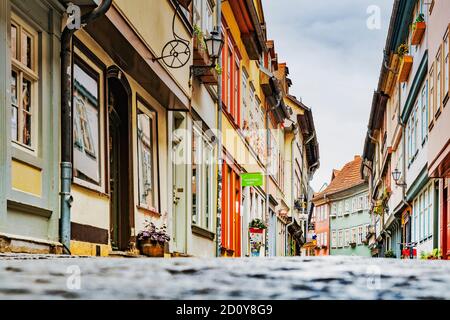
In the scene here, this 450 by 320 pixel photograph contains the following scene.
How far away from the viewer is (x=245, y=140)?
21531 millimetres

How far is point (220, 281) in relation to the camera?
88 centimetres

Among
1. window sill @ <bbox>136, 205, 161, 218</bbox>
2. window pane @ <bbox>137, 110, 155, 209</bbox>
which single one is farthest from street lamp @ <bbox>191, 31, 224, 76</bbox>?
window sill @ <bbox>136, 205, 161, 218</bbox>

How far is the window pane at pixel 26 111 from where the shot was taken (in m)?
6.49

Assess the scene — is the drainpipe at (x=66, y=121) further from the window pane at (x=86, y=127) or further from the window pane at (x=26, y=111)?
the window pane at (x=26, y=111)

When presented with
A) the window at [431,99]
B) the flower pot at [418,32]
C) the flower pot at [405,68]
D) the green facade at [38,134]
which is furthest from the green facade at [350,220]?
the green facade at [38,134]

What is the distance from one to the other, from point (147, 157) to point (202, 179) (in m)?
3.99

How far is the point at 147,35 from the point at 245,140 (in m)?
12.1

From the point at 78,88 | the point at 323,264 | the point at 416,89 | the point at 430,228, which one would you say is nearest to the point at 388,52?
the point at 416,89

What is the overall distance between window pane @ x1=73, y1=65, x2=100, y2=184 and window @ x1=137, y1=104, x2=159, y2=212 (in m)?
2.00

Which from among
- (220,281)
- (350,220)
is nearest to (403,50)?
(220,281)

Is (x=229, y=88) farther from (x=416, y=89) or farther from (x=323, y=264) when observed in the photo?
(x=323, y=264)

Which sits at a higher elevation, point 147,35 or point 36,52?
point 147,35

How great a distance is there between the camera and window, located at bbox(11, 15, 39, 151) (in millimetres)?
6297

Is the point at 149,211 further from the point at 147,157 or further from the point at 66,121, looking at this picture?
the point at 66,121
